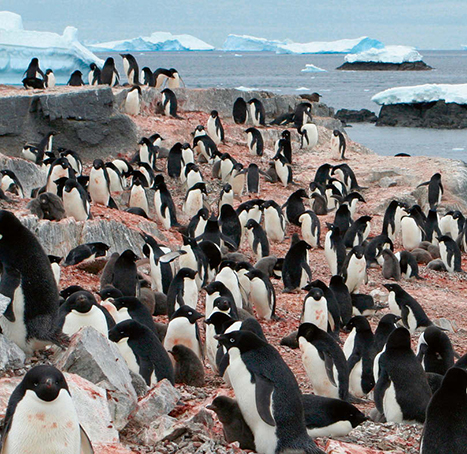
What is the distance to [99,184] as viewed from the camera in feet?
42.0

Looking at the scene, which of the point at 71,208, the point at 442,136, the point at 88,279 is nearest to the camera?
the point at 88,279

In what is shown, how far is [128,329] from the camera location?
18.3ft

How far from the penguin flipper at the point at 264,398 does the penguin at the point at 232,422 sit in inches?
10.3

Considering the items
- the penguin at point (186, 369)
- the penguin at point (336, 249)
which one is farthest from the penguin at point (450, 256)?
the penguin at point (186, 369)

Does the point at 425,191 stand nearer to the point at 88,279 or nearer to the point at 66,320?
the point at 88,279

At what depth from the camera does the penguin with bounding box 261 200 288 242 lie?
13.4 m

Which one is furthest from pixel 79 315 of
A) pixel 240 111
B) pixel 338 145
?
pixel 240 111

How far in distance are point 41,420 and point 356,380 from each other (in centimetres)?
404

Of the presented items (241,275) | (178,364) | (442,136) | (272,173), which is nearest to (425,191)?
(272,173)

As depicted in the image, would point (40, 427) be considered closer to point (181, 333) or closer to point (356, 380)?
point (181, 333)

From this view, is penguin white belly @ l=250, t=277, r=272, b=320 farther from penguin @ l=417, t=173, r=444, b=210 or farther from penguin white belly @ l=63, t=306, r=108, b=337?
penguin @ l=417, t=173, r=444, b=210

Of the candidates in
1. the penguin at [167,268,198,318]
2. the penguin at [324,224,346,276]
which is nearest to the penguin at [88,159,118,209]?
the penguin at [324,224,346,276]

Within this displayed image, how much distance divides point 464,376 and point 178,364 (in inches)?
100

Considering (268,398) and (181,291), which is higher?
(268,398)
